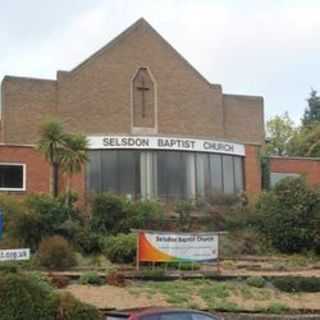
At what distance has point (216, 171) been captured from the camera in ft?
165

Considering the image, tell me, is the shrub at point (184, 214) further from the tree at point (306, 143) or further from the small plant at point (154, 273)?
the tree at point (306, 143)

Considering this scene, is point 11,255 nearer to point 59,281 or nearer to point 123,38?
point 59,281

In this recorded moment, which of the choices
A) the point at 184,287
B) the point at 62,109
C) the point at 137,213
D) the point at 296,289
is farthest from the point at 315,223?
the point at 62,109

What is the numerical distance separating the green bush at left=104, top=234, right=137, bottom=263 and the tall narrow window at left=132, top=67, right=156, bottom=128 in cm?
2165

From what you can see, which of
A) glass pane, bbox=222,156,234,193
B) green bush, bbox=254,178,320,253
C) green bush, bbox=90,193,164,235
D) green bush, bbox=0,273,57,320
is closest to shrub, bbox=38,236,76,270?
green bush, bbox=90,193,164,235

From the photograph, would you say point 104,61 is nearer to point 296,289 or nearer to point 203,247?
point 203,247

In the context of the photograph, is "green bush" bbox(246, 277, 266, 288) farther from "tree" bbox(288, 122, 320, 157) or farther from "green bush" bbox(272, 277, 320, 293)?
"tree" bbox(288, 122, 320, 157)

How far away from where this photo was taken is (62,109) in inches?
2168

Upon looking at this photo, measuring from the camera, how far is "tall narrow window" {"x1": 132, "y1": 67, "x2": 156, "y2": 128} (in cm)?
5675

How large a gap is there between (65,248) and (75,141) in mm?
10211

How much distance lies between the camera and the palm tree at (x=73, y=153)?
42.0m

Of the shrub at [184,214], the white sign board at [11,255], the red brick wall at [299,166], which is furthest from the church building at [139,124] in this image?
the white sign board at [11,255]

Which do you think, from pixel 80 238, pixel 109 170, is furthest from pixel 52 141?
pixel 109 170

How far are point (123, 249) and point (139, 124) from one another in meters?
22.6
